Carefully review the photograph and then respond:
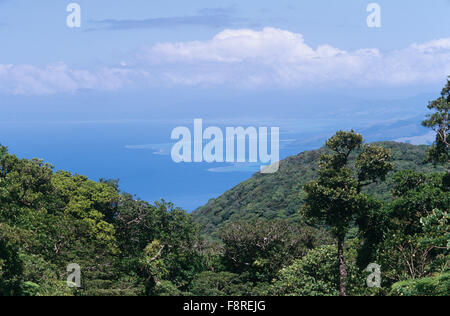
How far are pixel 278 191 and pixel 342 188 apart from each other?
145 feet

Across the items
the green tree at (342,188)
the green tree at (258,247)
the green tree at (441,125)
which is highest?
the green tree at (441,125)

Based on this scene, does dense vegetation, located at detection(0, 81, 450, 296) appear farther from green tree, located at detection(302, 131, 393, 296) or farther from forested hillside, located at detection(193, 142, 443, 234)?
forested hillside, located at detection(193, 142, 443, 234)

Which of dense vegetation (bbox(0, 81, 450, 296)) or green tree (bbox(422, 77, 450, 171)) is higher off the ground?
green tree (bbox(422, 77, 450, 171))

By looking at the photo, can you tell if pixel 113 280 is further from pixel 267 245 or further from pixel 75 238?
pixel 267 245

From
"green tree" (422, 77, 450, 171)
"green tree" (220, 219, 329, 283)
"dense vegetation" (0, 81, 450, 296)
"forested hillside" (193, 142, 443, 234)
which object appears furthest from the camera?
"forested hillside" (193, 142, 443, 234)

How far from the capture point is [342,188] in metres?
18.4

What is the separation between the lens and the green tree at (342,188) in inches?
720

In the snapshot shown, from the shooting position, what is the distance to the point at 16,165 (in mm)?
25891

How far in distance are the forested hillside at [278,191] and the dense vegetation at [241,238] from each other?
23.3 m

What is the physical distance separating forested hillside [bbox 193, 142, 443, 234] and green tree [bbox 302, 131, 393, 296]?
2966cm

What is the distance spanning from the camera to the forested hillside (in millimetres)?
55594

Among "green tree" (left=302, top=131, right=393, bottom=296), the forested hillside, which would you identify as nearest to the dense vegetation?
"green tree" (left=302, top=131, right=393, bottom=296)

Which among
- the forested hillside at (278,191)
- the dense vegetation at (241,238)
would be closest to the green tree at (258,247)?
the dense vegetation at (241,238)

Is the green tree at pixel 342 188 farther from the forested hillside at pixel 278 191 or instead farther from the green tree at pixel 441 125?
the forested hillside at pixel 278 191
